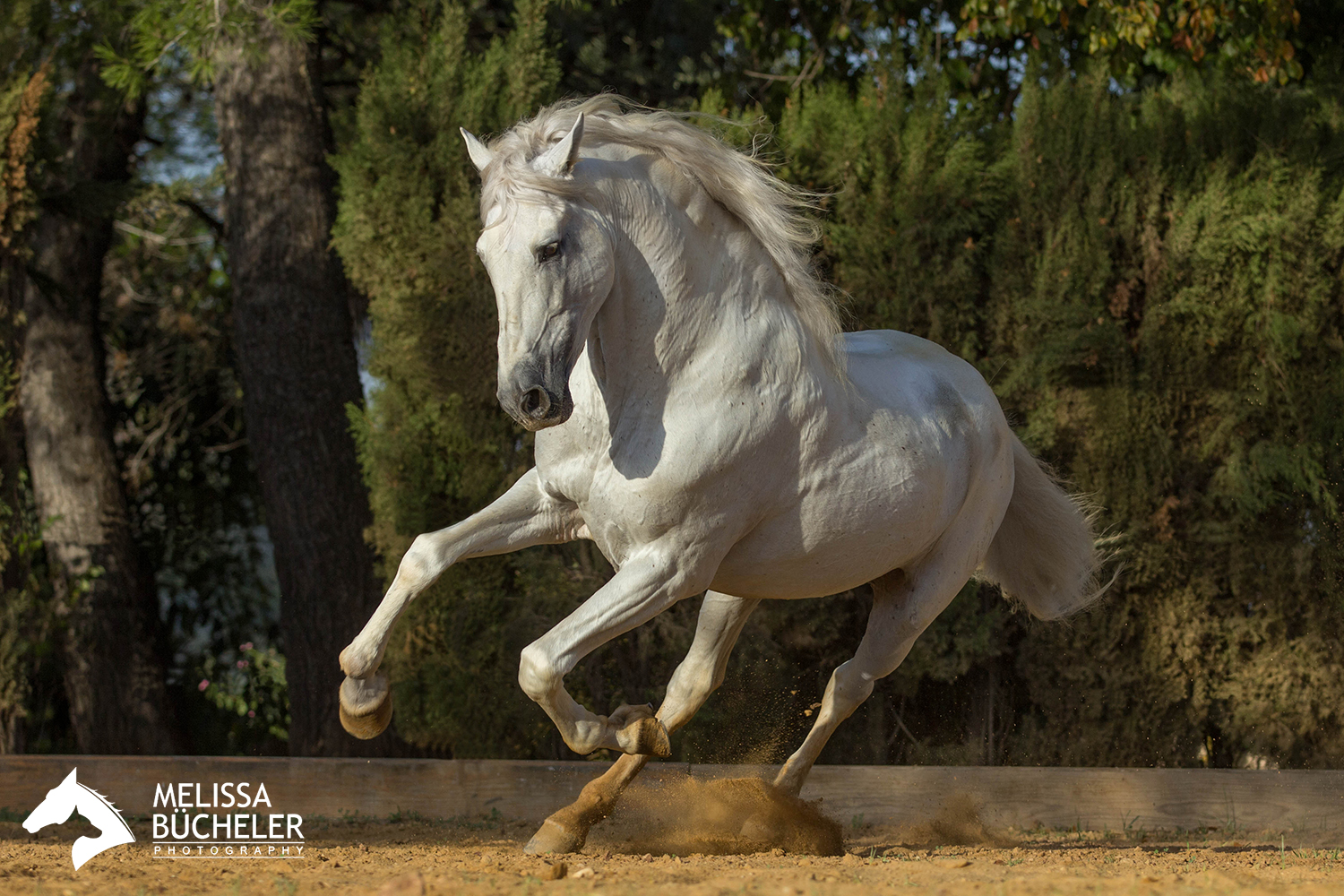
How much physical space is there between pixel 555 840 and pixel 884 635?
1328 millimetres

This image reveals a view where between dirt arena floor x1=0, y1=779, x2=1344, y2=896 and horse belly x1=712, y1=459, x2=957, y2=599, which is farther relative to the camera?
horse belly x1=712, y1=459, x2=957, y2=599

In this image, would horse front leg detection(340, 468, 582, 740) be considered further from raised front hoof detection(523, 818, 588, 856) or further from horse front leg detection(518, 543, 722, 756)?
raised front hoof detection(523, 818, 588, 856)

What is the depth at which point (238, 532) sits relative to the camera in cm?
930

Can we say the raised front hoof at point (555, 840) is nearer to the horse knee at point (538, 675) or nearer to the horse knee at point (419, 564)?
the horse knee at point (538, 675)

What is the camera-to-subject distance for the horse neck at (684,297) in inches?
141

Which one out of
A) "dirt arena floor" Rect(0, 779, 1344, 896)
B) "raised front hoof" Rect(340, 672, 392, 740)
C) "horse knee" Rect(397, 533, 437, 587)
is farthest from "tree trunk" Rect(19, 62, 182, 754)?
Result: "horse knee" Rect(397, 533, 437, 587)

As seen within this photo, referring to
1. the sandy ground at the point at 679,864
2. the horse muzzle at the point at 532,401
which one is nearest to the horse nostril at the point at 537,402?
the horse muzzle at the point at 532,401

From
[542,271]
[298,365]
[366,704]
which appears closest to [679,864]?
[366,704]

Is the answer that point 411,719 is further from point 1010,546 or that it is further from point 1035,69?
point 1035,69

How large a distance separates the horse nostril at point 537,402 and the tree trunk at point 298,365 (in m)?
3.82

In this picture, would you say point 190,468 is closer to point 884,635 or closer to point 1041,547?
point 884,635

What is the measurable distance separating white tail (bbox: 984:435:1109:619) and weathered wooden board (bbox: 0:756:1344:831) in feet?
2.79

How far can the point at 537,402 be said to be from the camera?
3172 millimetres

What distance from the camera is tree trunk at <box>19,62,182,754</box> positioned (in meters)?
7.64
